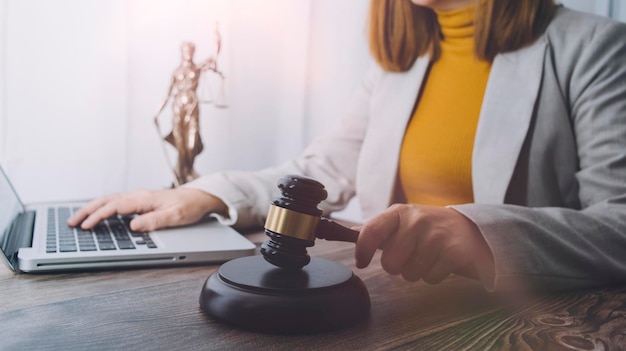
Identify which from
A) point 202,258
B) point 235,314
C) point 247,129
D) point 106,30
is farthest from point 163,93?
point 235,314

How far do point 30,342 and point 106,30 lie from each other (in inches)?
44.7

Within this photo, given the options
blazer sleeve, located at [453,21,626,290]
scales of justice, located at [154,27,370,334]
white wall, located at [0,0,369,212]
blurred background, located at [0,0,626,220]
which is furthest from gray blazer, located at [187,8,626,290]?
white wall, located at [0,0,369,212]

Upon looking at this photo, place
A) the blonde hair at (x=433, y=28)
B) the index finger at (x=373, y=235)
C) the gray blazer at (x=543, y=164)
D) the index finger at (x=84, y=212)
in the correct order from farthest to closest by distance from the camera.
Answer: the blonde hair at (x=433, y=28), the index finger at (x=84, y=212), the gray blazer at (x=543, y=164), the index finger at (x=373, y=235)

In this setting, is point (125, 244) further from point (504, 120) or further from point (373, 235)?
point (504, 120)

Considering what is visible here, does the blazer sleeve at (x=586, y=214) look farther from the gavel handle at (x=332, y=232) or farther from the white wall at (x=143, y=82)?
the white wall at (x=143, y=82)

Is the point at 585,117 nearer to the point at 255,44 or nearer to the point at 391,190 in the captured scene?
the point at 391,190

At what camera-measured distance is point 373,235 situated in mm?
678

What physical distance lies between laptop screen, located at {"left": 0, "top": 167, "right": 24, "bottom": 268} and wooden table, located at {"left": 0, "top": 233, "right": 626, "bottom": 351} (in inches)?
1.2

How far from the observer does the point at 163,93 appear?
1.65 metres

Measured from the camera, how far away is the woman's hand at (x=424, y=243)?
684 mm

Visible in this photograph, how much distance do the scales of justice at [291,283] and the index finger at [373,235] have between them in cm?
1

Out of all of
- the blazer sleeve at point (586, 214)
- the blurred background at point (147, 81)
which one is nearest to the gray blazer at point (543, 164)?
the blazer sleeve at point (586, 214)

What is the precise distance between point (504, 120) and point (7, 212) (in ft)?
2.78

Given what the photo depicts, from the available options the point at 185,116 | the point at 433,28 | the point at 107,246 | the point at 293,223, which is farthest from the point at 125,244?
the point at 433,28
